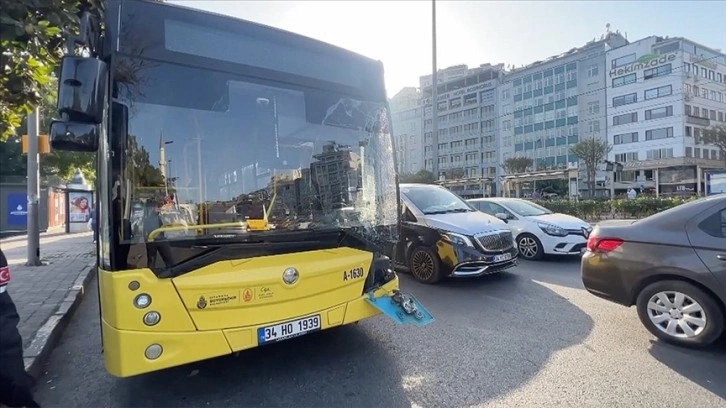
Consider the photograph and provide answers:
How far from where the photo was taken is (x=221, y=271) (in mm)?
3115

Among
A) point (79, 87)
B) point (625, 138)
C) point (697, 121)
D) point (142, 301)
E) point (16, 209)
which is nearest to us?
point (79, 87)

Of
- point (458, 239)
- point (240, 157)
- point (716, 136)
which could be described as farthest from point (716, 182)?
point (716, 136)

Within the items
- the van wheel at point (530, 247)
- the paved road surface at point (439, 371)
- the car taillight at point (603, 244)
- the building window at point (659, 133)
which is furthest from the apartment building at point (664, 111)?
the paved road surface at point (439, 371)

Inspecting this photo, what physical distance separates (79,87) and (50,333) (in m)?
3.11

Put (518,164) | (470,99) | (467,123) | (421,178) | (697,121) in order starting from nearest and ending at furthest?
1. (421,178)
2. (697,121)
3. (518,164)
4. (470,99)
5. (467,123)

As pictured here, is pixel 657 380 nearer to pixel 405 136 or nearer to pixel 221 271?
pixel 221 271

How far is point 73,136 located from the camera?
2832 millimetres

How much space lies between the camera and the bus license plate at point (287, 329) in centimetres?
329

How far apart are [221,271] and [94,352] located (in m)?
2.42

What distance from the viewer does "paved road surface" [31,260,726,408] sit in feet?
10.6

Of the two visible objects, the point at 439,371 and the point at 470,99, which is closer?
the point at 439,371

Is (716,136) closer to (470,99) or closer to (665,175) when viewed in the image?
(665,175)

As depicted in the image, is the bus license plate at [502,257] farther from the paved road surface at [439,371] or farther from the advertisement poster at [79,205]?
the advertisement poster at [79,205]

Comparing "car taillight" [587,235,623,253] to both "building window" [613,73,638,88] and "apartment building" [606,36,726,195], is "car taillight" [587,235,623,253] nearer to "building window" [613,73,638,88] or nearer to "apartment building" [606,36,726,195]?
"apartment building" [606,36,726,195]
